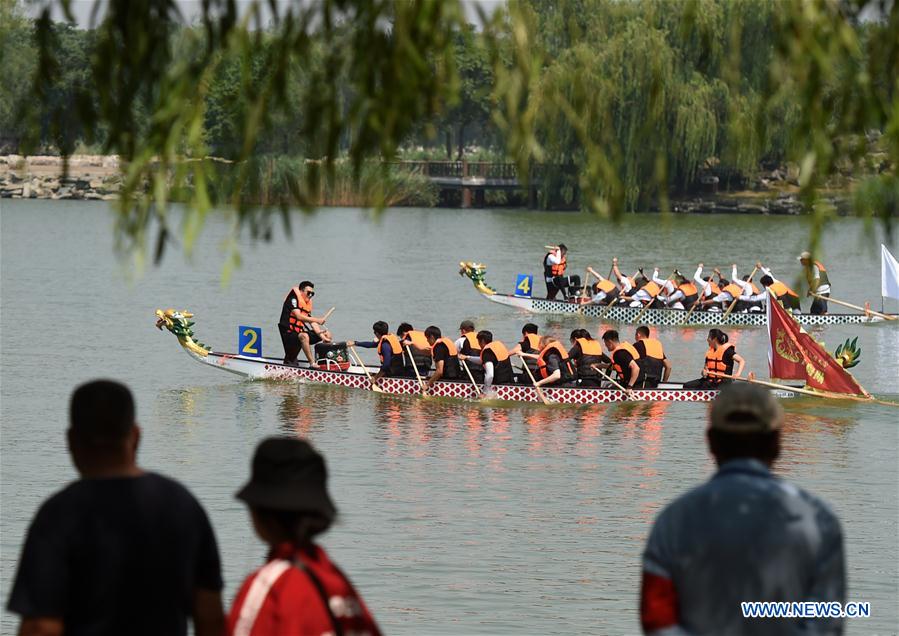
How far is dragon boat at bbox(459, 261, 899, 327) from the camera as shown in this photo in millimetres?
35688

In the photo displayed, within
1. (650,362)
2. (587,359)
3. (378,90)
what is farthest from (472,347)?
(378,90)

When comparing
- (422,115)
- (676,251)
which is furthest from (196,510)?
(676,251)

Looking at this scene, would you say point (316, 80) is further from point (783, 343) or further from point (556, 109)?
point (783, 343)

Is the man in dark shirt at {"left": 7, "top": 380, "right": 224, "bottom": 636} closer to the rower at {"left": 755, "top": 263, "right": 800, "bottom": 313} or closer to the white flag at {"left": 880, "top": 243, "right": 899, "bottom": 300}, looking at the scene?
the rower at {"left": 755, "top": 263, "right": 800, "bottom": 313}

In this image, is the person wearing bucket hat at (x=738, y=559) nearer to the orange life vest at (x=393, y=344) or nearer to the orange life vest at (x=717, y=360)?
the orange life vest at (x=717, y=360)

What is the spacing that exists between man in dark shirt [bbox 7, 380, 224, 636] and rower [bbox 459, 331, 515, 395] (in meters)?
18.2

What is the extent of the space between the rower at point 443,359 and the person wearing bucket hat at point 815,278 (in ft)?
16.9

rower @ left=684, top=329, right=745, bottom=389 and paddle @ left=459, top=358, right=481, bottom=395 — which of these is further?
paddle @ left=459, top=358, right=481, bottom=395

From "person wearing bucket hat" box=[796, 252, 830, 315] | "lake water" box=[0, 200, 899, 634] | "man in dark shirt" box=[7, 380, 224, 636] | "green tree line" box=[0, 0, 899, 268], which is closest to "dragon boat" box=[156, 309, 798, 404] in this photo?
"lake water" box=[0, 200, 899, 634]

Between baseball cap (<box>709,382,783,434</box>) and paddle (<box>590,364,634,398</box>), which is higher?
baseball cap (<box>709,382,783,434</box>)

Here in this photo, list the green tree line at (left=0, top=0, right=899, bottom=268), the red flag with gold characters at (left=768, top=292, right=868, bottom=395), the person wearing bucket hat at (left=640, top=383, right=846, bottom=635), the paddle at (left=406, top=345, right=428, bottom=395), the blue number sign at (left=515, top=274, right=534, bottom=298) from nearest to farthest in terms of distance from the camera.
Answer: the person wearing bucket hat at (left=640, top=383, right=846, bottom=635) → the green tree line at (left=0, top=0, right=899, bottom=268) → the red flag with gold characters at (left=768, top=292, right=868, bottom=395) → the paddle at (left=406, top=345, right=428, bottom=395) → the blue number sign at (left=515, top=274, right=534, bottom=298)

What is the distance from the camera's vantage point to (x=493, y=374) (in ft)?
75.5

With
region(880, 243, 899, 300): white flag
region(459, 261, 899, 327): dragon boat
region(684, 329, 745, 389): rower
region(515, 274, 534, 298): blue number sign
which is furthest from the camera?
region(515, 274, 534, 298): blue number sign

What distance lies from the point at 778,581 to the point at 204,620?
1634mm
